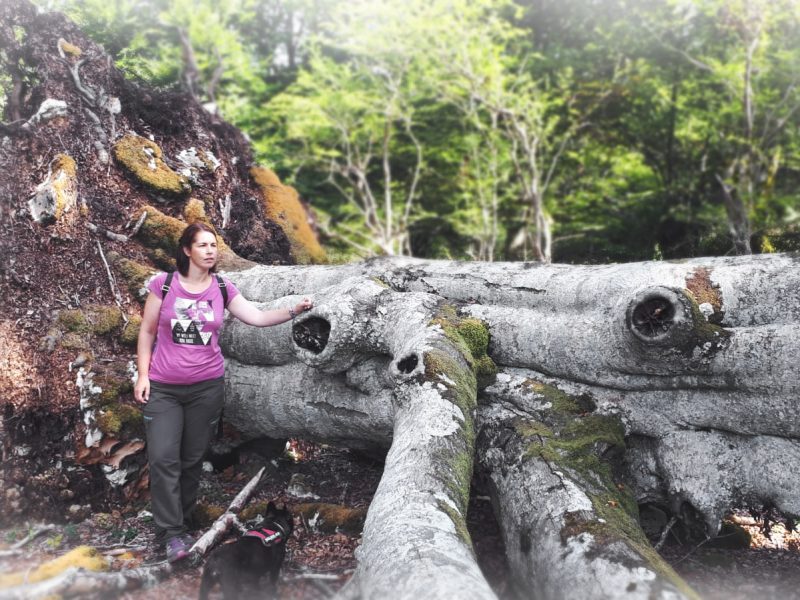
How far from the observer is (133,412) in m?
4.18

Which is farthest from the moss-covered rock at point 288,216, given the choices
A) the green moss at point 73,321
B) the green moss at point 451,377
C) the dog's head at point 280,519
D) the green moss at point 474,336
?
the green moss at point 451,377

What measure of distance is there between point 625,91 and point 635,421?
1619cm

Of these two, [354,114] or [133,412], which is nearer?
[133,412]

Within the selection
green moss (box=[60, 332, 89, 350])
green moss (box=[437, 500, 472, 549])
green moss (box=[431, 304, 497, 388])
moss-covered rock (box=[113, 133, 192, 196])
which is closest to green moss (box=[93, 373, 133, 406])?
green moss (box=[60, 332, 89, 350])

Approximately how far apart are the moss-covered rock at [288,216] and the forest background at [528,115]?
6813 millimetres

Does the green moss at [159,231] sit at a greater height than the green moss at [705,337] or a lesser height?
greater

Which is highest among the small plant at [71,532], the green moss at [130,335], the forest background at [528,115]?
the forest background at [528,115]

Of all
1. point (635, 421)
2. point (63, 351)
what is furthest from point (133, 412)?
point (635, 421)

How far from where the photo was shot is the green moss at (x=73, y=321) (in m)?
4.52

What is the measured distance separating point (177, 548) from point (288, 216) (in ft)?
15.7

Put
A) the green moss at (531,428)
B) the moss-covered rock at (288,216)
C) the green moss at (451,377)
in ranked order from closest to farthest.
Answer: the green moss at (451,377) < the green moss at (531,428) < the moss-covered rock at (288,216)

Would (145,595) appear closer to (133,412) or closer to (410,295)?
(133,412)

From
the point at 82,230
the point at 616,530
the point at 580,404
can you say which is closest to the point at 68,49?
the point at 82,230

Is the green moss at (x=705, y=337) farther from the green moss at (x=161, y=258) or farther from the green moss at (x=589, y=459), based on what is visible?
the green moss at (x=161, y=258)
